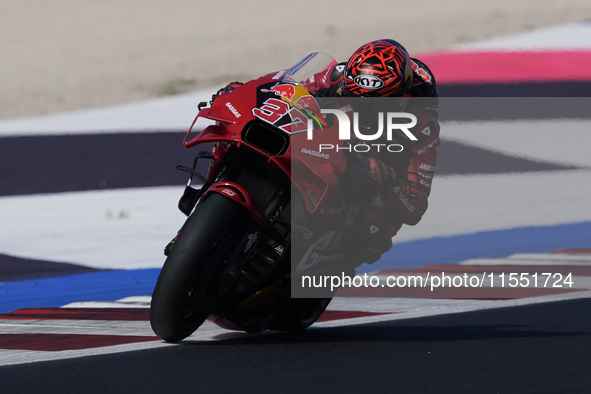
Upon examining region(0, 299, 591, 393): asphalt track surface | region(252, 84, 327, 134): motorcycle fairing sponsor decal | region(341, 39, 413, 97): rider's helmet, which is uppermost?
region(341, 39, 413, 97): rider's helmet

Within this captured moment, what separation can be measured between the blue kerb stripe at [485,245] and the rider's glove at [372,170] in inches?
134

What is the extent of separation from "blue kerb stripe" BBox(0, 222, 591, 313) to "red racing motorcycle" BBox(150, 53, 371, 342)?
218 cm

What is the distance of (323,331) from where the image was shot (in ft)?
18.9

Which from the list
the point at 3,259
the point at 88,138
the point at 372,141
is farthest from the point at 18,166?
the point at 372,141

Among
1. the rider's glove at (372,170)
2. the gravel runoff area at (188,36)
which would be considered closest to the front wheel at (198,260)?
the rider's glove at (372,170)

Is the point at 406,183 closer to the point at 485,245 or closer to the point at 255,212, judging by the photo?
the point at 255,212

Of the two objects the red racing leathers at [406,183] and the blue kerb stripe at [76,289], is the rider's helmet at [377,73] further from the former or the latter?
the blue kerb stripe at [76,289]

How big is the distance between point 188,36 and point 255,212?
60.6ft

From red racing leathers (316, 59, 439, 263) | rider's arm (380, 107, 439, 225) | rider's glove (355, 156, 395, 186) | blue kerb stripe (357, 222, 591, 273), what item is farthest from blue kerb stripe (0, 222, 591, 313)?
rider's glove (355, 156, 395, 186)

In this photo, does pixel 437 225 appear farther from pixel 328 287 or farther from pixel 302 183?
pixel 302 183

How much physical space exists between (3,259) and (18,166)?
348 cm

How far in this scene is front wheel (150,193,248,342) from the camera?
457 centimetres

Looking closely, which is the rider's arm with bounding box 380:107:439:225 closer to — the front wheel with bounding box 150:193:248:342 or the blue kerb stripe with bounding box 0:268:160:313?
the front wheel with bounding box 150:193:248:342

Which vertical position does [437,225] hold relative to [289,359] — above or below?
above
